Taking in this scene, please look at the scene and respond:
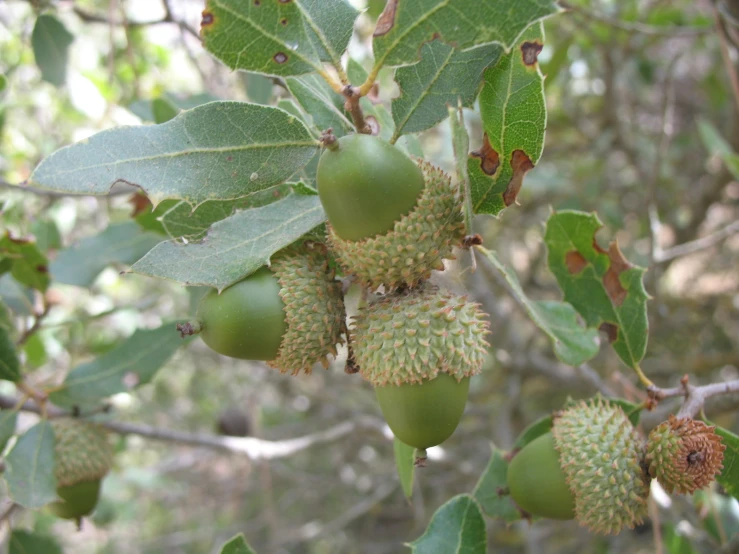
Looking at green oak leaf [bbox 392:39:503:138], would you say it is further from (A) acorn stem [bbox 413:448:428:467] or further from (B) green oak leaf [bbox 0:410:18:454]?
(B) green oak leaf [bbox 0:410:18:454]

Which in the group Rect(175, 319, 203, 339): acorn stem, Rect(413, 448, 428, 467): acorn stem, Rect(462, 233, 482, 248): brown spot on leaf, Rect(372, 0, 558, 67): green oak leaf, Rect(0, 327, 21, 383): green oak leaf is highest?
Rect(372, 0, 558, 67): green oak leaf

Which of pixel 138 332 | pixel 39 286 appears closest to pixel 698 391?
pixel 138 332

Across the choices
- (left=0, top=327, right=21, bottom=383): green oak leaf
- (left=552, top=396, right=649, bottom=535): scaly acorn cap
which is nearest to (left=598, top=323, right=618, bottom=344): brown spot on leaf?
(left=552, top=396, right=649, bottom=535): scaly acorn cap

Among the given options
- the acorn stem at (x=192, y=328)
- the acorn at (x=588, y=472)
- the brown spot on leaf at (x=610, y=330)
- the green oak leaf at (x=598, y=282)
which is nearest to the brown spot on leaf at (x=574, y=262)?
the green oak leaf at (x=598, y=282)

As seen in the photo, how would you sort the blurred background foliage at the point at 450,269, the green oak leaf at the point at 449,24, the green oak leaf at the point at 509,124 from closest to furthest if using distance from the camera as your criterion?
the green oak leaf at the point at 449,24 < the green oak leaf at the point at 509,124 < the blurred background foliage at the point at 450,269

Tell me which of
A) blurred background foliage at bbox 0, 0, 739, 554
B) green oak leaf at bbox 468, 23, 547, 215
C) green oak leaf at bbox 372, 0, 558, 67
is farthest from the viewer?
blurred background foliage at bbox 0, 0, 739, 554

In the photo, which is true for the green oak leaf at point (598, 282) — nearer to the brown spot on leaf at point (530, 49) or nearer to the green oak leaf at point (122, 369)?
the brown spot on leaf at point (530, 49)

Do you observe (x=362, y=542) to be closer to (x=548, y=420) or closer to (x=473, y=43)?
(x=548, y=420)
